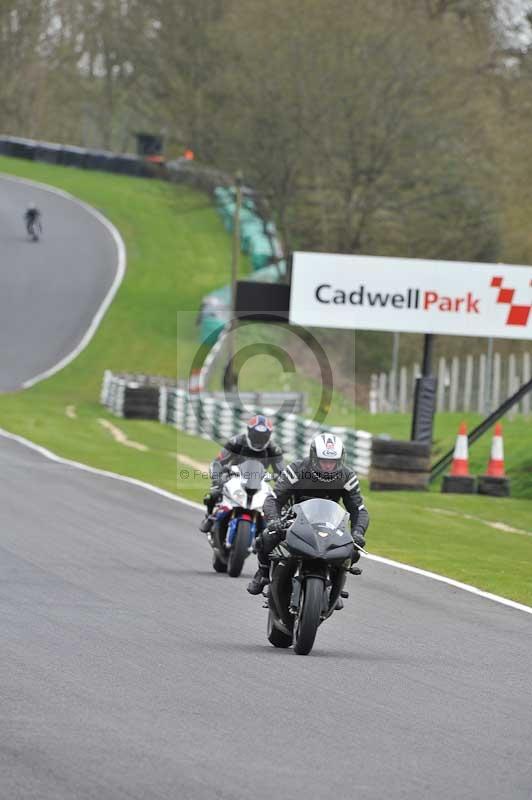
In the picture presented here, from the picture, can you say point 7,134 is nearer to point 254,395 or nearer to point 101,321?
point 101,321

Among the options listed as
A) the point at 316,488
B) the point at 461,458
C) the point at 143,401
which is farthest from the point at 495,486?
the point at 143,401

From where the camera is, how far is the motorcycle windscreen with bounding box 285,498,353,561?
10.5 metres

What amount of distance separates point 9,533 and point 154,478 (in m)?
9.11

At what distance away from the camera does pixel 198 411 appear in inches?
1501

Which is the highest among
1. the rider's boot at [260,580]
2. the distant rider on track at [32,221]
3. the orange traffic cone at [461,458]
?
the distant rider on track at [32,221]

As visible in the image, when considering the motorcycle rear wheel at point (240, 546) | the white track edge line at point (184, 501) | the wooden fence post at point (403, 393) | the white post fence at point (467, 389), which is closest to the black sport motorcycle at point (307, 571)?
the white track edge line at point (184, 501)

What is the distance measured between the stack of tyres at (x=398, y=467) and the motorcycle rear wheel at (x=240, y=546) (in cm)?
1152

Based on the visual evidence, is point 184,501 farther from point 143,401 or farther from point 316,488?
point 143,401

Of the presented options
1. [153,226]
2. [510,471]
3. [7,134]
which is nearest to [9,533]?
[510,471]

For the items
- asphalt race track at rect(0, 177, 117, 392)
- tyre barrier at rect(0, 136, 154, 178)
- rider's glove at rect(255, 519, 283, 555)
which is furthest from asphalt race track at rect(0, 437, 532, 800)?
tyre barrier at rect(0, 136, 154, 178)

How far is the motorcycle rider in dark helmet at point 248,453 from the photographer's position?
1490 cm

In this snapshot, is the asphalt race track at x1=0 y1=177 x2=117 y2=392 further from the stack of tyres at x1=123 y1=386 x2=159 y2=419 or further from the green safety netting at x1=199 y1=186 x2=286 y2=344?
the stack of tyres at x1=123 y1=386 x2=159 y2=419

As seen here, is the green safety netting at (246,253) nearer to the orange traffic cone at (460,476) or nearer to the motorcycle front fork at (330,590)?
the orange traffic cone at (460,476)

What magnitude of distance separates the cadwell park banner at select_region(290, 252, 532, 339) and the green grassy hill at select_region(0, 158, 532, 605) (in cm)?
283
